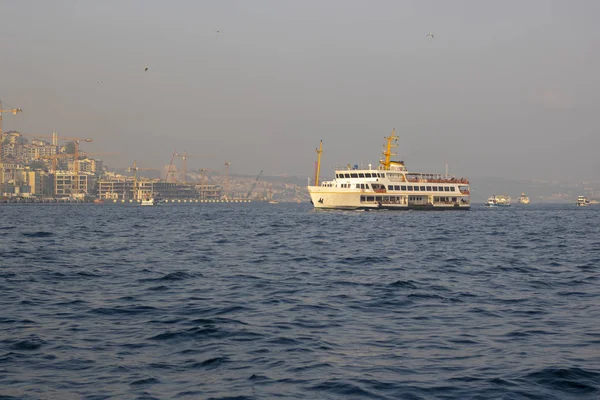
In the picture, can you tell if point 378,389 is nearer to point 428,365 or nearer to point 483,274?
point 428,365

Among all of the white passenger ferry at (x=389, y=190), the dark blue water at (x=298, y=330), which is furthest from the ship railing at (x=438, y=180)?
the dark blue water at (x=298, y=330)

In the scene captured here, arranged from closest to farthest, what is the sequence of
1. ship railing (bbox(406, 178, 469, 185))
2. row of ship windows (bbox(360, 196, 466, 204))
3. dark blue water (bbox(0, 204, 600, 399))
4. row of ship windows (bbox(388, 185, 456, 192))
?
dark blue water (bbox(0, 204, 600, 399)) → row of ship windows (bbox(360, 196, 466, 204)) → row of ship windows (bbox(388, 185, 456, 192)) → ship railing (bbox(406, 178, 469, 185))

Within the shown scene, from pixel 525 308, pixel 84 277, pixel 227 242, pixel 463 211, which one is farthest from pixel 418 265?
pixel 463 211

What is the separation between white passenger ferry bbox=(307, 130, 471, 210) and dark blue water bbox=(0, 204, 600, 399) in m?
74.7

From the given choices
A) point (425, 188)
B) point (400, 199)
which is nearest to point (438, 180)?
point (425, 188)

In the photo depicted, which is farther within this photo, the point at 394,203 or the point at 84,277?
the point at 394,203

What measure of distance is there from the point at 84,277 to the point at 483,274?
45.6 feet

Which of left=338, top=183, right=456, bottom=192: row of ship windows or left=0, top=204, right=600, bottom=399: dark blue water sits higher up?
left=338, top=183, right=456, bottom=192: row of ship windows

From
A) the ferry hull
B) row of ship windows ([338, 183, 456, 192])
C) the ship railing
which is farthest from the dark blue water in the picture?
the ship railing

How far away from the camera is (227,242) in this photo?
39188 mm

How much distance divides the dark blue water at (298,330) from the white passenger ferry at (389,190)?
245ft

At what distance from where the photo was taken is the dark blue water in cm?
980

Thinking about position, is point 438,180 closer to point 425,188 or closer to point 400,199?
point 425,188

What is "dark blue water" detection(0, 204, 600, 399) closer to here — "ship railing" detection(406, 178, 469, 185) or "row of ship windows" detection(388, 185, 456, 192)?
"row of ship windows" detection(388, 185, 456, 192)
